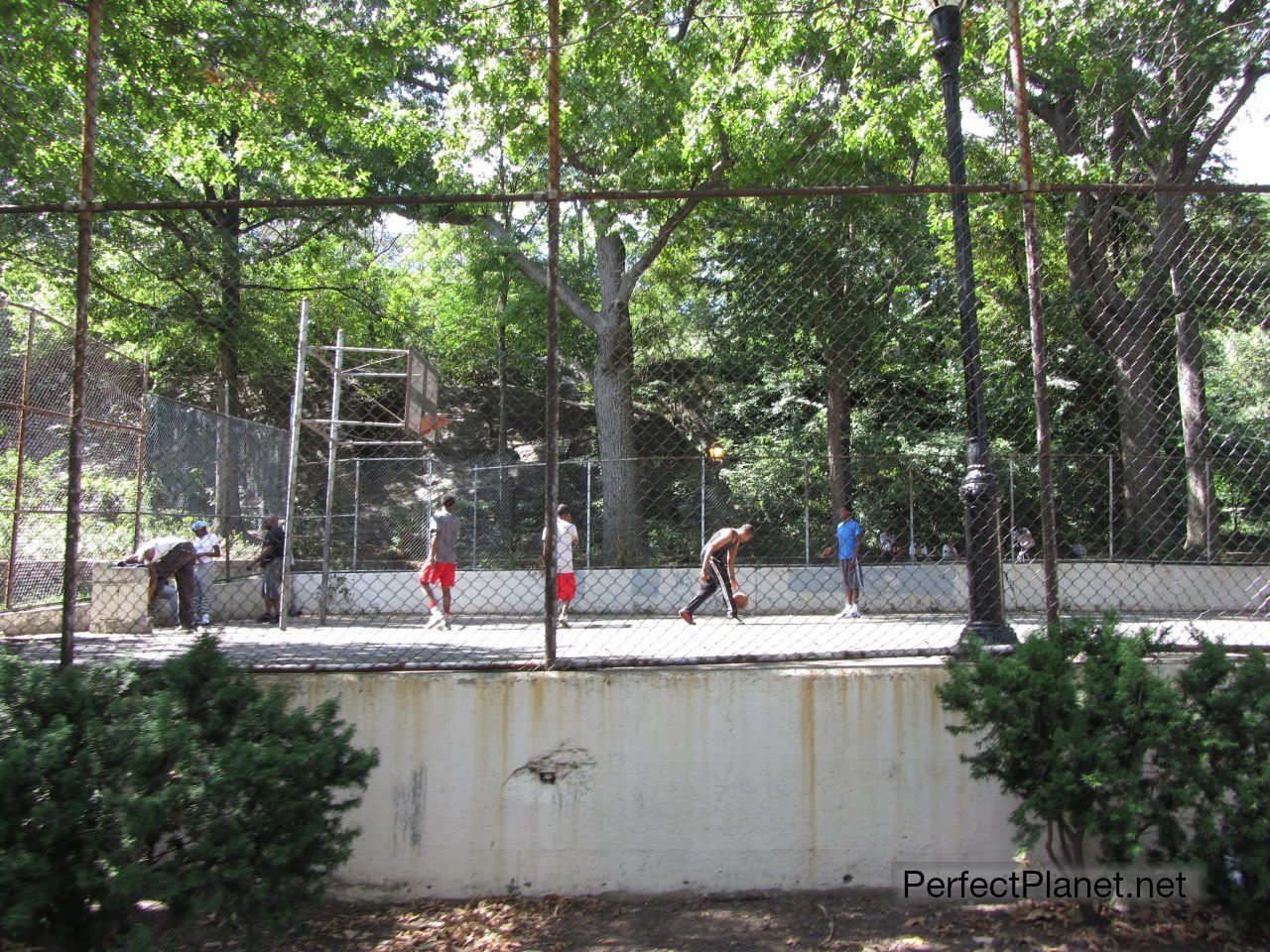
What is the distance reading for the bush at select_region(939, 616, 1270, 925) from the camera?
339 cm

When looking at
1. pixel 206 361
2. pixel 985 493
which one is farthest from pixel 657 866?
pixel 206 361

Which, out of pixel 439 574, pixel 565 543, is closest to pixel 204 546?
pixel 439 574

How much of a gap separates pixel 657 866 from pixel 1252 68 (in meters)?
13.9

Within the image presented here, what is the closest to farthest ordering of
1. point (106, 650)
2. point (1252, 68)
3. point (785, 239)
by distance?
point (785, 239) → point (106, 650) → point (1252, 68)

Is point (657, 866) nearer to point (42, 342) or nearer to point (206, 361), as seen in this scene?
point (42, 342)

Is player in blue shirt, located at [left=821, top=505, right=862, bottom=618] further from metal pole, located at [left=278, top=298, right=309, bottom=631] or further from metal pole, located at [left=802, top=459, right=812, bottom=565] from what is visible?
metal pole, located at [left=278, top=298, right=309, bottom=631]

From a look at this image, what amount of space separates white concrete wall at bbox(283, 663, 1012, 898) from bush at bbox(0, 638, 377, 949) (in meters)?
0.69

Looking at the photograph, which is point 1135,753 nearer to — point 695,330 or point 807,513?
point 695,330

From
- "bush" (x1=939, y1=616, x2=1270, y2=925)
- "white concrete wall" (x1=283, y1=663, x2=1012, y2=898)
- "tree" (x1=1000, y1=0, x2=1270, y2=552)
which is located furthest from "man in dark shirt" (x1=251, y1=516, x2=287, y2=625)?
"bush" (x1=939, y1=616, x2=1270, y2=925)

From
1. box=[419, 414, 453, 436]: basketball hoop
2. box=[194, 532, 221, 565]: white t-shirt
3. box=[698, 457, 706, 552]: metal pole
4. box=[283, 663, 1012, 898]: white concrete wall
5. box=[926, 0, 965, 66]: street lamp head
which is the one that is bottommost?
box=[283, 663, 1012, 898]: white concrete wall

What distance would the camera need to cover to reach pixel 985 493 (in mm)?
4477

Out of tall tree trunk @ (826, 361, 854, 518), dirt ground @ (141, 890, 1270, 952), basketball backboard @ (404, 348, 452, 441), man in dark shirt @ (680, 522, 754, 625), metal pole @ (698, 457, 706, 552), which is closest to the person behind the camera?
dirt ground @ (141, 890, 1270, 952)

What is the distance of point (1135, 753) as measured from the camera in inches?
137

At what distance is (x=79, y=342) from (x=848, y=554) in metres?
10.2
